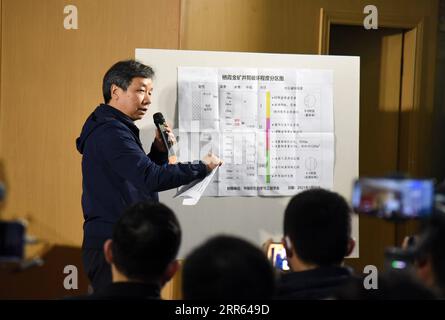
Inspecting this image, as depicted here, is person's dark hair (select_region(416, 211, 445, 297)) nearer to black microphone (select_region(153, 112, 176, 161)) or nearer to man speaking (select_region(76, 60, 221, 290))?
man speaking (select_region(76, 60, 221, 290))

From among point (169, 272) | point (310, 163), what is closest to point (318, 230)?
point (169, 272)

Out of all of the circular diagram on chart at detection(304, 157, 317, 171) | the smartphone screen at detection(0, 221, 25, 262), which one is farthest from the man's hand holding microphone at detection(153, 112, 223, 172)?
the smartphone screen at detection(0, 221, 25, 262)

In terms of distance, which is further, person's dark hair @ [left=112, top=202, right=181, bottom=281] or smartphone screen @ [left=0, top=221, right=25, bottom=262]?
person's dark hair @ [left=112, top=202, right=181, bottom=281]

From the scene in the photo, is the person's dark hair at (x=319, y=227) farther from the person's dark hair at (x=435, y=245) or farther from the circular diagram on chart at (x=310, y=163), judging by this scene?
the circular diagram on chart at (x=310, y=163)

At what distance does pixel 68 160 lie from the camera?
391 cm

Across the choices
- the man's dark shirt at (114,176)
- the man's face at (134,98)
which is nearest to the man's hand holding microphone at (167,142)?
the man's face at (134,98)

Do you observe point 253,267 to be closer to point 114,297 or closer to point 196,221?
point 114,297

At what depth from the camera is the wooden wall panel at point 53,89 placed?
3854 mm

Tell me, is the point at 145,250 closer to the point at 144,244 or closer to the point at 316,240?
the point at 144,244

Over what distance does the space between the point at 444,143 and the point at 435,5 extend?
2.72 feet

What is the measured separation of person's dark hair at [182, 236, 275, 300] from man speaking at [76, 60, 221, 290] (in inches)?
68.7

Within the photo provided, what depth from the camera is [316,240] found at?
2.09m

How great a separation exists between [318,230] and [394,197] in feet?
2.45

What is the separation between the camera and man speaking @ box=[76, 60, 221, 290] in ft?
10.5
